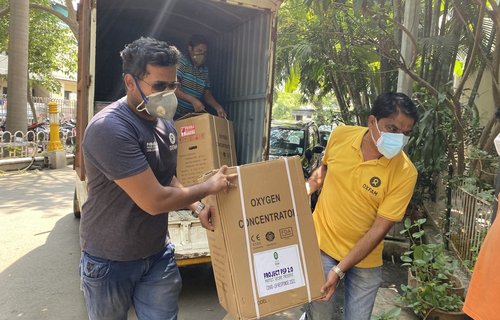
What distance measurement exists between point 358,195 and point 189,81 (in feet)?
10.5

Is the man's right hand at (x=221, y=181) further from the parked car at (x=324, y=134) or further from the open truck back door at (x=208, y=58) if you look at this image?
the parked car at (x=324, y=134)

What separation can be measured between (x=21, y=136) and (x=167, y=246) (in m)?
9.67

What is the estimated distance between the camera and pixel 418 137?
4094 millimetres

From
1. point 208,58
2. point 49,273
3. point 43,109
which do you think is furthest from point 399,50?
point 43,109

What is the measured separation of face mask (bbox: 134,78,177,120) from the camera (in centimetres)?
179

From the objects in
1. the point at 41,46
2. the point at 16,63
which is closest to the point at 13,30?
the point at 16,63

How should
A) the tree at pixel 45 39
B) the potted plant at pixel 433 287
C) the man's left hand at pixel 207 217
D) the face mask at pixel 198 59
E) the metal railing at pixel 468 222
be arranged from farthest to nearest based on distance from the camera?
the tree at pixel 45 39
the face mask at pixel 198 59
the metal railing at pixel 468 222
the potted plant at pixel 433 287
the man's left hand at pixel 207 217

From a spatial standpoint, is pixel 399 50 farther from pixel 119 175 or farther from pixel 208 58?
pixel 119 175

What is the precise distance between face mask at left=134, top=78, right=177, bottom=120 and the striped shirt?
2832mm

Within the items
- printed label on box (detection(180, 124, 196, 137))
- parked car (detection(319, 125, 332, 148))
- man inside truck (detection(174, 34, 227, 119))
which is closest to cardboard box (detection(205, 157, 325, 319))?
printed label on box (detection(180, 124, 196, 137))

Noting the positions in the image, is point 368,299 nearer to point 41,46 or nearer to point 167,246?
point 167,246

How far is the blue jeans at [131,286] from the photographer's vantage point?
70.4 inches

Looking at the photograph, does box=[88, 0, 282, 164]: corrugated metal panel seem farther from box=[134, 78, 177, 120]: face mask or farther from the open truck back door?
box=[134, 78, 177, 120]: face mask

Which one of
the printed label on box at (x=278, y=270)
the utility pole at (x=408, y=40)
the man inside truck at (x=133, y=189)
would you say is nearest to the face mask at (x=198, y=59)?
the utility pole at (x=408, y=40)
